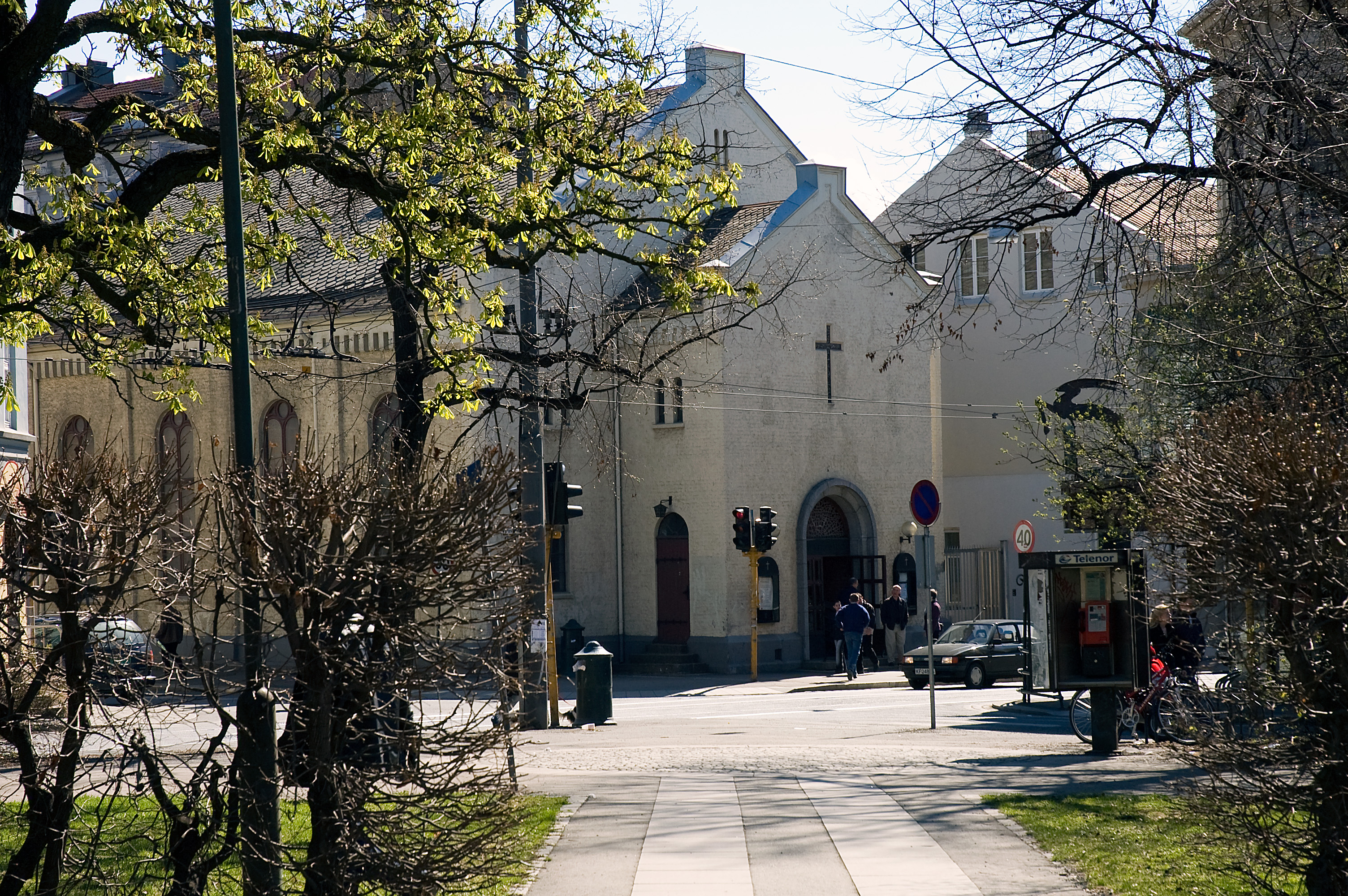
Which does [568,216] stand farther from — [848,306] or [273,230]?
[848,306]

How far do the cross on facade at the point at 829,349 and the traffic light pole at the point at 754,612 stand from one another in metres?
5.15

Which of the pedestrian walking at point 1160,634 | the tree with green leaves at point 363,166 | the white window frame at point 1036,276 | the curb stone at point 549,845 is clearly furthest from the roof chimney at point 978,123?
the white window frame at point 1036,276

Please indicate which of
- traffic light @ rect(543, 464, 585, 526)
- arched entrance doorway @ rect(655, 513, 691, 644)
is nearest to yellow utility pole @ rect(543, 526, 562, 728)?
traffic light @ rect(543, 464, 585, 526)

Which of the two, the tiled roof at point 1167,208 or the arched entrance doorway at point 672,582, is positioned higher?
the tiled roof at point 1167,208

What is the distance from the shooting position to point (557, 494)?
58.2 ft

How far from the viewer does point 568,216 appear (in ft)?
44.9

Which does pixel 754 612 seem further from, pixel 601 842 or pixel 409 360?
pixel 601 842

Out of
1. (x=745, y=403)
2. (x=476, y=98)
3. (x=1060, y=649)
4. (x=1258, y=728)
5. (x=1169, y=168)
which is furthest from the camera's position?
(x=745, y=403)

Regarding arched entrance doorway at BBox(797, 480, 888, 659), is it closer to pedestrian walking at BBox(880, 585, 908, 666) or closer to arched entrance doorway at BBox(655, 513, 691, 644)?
pedestrian walking at BBox(880, 585, 908, 666)

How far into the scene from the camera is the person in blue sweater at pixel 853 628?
2878cm

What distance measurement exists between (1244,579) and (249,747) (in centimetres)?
519

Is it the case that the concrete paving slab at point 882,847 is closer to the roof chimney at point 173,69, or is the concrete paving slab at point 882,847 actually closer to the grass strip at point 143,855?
the grass strip at point 143,855

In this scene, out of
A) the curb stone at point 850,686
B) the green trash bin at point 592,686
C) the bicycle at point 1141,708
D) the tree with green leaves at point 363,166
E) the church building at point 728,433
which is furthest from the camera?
the church building at point 728,433

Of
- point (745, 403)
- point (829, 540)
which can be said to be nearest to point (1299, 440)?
point (745, 403)
